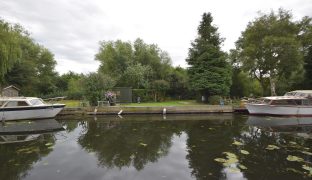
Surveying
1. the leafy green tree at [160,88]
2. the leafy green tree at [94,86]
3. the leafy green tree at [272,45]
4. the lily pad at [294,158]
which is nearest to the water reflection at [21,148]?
the leafy green tree at [94,86]

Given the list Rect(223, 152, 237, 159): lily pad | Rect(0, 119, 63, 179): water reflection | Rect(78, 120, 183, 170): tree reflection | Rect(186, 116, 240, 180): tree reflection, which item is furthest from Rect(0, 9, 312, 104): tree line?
Rect(223, 152, 237, 159): lily pad

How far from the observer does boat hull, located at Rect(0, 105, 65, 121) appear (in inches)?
622

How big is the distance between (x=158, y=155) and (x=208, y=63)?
17.9m

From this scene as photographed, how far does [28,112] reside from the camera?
1612 cm

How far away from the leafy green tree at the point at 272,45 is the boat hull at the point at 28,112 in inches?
805

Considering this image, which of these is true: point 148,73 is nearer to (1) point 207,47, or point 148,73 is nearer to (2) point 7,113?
(1) point 207,47

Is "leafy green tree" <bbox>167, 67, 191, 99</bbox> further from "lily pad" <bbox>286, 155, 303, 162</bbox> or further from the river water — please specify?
"lily pad" <bbox>286, 155, 303, 162</bbox>

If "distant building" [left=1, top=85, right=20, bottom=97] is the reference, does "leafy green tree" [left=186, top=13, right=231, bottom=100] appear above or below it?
above

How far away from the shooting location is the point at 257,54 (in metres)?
23.9

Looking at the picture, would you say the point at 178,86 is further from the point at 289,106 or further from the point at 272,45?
the point at 289,106

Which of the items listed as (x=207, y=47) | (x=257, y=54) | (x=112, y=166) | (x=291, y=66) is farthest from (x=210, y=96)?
(x=112, y=166)

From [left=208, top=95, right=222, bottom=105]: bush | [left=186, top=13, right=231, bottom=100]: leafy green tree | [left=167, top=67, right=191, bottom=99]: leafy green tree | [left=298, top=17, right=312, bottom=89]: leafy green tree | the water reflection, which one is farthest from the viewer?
[left=167, top=67, right=191, bottom=99]: leafy green tree

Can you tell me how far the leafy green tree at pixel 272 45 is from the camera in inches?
869

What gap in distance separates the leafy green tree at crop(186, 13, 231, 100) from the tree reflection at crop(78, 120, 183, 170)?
1185 centimetres
